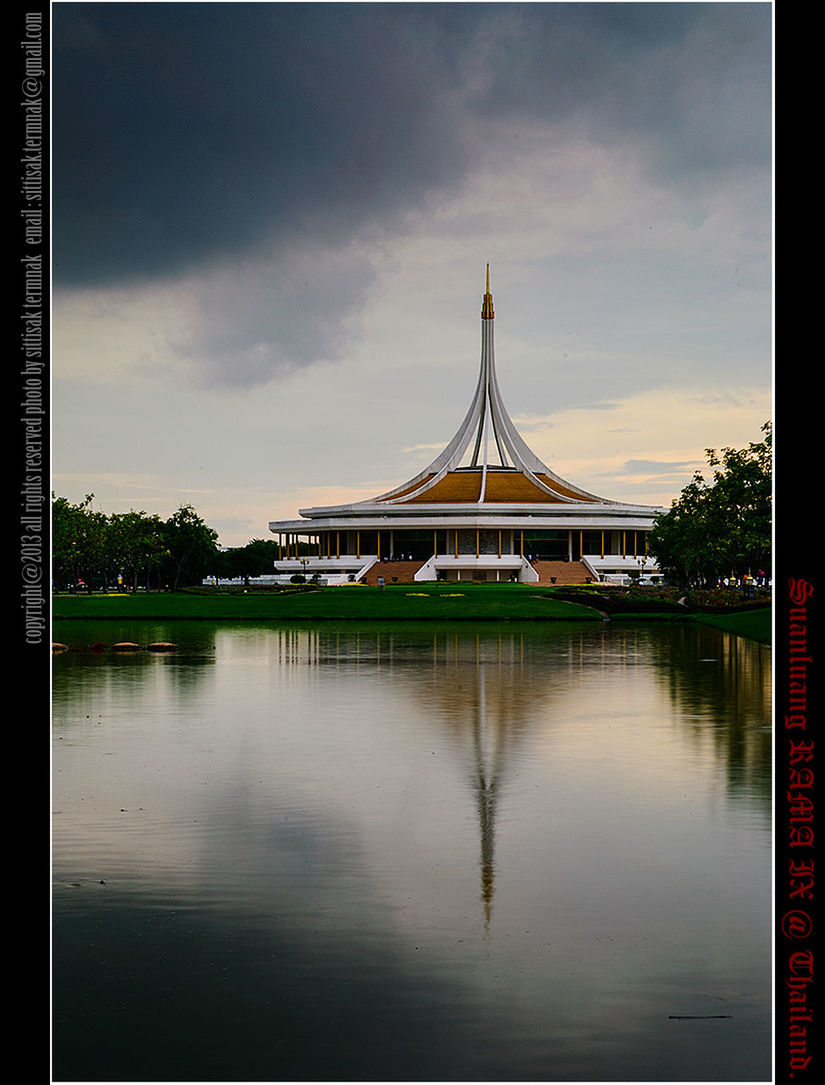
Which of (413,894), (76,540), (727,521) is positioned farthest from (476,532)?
(413,894)

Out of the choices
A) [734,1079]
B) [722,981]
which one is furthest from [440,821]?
[734,1079]

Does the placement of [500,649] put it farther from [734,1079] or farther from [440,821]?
[734,1079]

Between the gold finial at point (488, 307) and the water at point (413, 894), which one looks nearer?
the water at point (413, 894)

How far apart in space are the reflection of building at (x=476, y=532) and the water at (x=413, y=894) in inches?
1947

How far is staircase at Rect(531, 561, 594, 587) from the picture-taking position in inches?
2292

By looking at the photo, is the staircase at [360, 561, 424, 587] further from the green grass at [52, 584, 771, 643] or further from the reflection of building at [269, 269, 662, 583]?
the green grass at [52, 584, 771, 643]

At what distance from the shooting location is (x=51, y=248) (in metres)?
4.85

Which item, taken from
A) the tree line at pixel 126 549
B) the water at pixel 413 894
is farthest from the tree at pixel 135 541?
the water at pixel 413 894

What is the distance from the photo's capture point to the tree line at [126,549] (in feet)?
159

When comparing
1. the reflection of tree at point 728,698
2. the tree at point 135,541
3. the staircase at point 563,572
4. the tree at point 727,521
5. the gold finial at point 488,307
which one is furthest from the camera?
the gold finial at point 488,307

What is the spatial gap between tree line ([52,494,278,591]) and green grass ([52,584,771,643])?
615 centimetres

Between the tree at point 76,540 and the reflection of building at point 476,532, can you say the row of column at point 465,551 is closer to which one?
the reflection of building at point 476,532

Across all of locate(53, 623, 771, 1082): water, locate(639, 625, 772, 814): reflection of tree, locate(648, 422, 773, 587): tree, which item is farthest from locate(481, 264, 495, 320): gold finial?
locate(53, 623, 771, 1082): water
